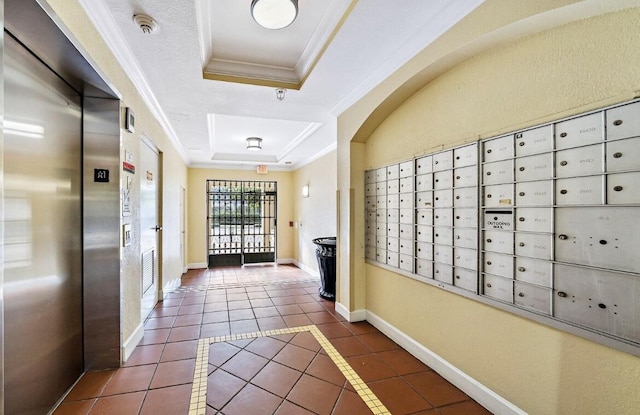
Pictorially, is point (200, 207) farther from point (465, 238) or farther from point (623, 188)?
point (623, 188)

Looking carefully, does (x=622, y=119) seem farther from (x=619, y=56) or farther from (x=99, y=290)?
(x=99, y=290)

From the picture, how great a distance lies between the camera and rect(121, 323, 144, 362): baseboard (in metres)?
2.42

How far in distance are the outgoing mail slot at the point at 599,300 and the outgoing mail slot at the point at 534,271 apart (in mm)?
46

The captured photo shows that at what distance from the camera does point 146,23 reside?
6.12 feet

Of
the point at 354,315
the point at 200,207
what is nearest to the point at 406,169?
the point at 354,315

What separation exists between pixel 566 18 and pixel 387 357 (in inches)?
103

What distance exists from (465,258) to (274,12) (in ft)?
7.08

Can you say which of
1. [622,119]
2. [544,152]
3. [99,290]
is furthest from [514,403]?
[99,290]

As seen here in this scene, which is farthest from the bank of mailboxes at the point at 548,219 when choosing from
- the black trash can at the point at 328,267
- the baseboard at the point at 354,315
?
the black trash can at the point at 328,267

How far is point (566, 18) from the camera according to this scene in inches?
56.9

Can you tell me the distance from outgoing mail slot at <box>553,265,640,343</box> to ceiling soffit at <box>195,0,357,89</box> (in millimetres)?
1998

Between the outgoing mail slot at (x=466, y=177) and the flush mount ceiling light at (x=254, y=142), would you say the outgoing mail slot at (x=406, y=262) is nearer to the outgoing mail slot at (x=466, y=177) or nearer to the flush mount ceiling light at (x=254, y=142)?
the outgoing mail slot at (x=466, y=177)

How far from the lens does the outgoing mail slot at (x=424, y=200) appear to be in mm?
2424

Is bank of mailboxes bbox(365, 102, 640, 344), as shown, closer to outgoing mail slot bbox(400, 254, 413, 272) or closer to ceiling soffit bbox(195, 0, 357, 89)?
outgoing mail slot bbox(400, 254, 413, 272)
